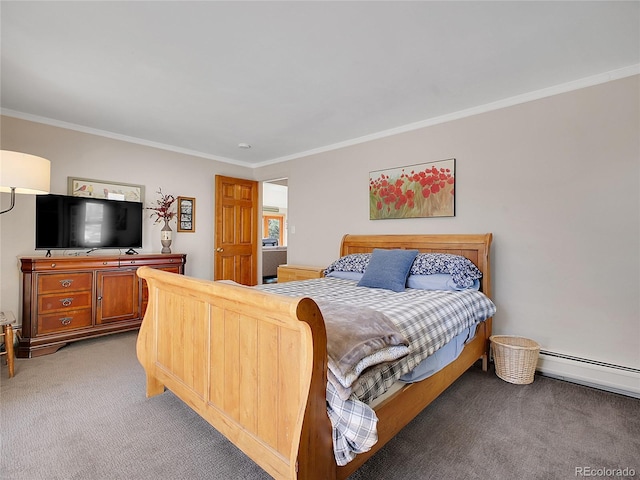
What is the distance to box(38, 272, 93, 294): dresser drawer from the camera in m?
2.99

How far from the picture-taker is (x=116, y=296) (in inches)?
135

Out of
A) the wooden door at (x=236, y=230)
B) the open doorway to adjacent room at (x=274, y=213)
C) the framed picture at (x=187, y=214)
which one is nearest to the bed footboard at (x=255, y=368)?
the framed picture at (x=187, y=214)

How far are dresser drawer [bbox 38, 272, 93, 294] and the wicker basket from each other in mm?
3908

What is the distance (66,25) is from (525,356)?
3.80 meters

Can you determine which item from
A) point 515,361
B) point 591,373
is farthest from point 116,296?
point 591,373

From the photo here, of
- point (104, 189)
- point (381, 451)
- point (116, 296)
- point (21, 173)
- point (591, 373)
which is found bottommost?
point (381, 451)

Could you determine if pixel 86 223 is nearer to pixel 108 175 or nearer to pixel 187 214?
pixel 108 175

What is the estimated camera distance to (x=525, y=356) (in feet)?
7.89

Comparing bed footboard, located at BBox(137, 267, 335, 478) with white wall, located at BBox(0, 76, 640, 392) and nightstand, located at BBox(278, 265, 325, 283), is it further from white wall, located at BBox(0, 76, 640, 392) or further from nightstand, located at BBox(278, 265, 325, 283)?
white wall, located at BBox(0, 76, 640, 392)

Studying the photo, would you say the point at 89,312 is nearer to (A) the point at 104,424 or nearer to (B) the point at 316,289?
(A) the point at 104,424

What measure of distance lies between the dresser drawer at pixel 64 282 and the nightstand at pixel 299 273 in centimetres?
214

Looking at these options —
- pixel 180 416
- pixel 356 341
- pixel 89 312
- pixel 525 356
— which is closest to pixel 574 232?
pixel 525 356

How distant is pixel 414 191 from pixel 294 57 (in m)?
1.86

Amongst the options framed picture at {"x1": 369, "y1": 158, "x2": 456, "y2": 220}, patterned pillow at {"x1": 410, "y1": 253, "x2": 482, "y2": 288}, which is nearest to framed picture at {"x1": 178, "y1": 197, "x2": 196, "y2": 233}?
framed picture at {"x1": 369, "y1": 158, "x2": 456, "y2": 220}
